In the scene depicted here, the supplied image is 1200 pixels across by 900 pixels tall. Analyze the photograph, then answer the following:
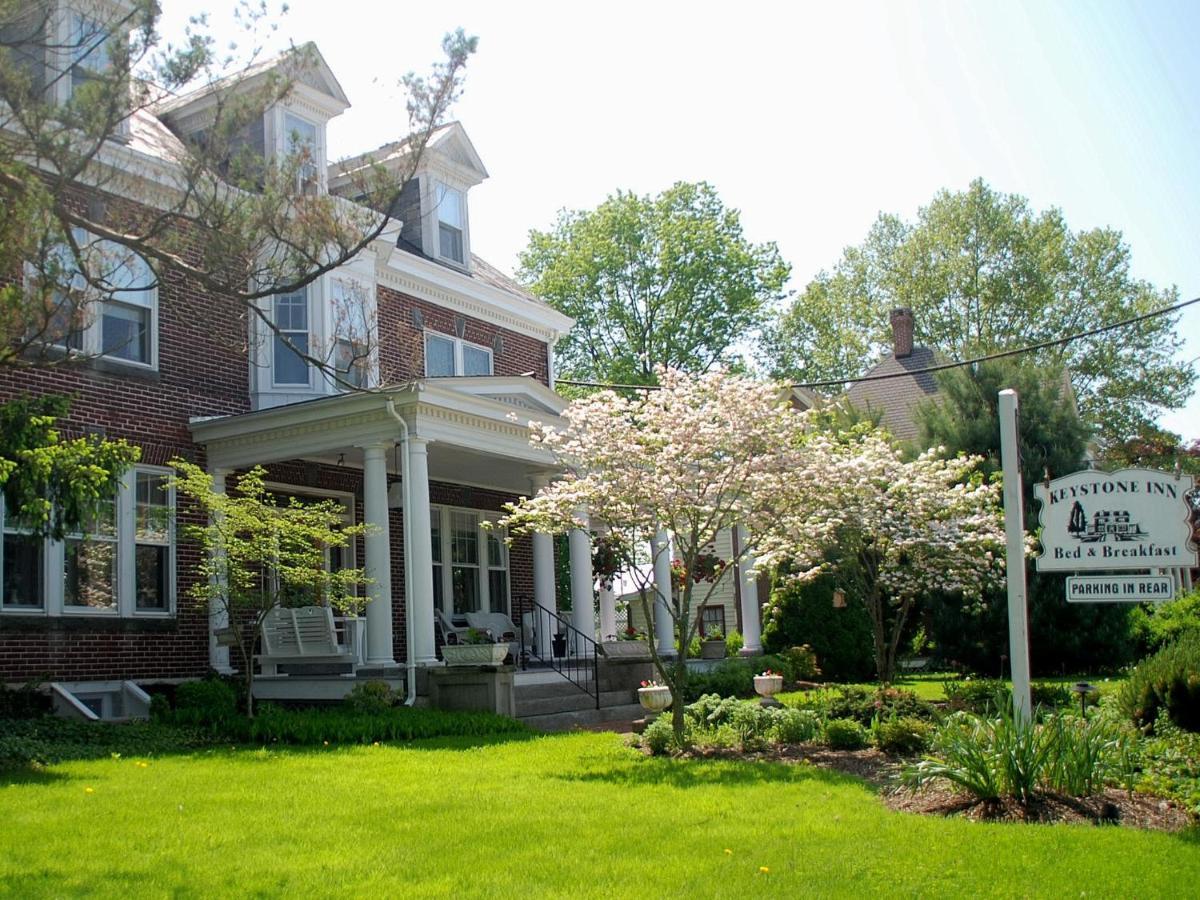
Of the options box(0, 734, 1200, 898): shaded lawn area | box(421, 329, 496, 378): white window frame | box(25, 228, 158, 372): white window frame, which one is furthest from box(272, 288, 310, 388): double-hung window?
box(0, 734, 1200, 898): shaded lawn area

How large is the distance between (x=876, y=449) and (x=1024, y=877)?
443 inches

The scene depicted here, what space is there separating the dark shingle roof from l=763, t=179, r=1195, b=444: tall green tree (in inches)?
190

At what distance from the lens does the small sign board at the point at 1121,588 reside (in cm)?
868

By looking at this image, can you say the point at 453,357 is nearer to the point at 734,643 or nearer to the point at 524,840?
the point at 524,840

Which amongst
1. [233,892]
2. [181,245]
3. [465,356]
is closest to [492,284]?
[465,356]

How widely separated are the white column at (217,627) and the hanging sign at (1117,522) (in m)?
10.4

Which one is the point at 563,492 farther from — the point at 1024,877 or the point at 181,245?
the point at 1024,877

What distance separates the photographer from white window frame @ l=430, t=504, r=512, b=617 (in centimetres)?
2000

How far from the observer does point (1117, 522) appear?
904 centimetres

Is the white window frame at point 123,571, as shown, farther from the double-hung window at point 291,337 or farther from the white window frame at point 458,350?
the white window frame at point 458,350

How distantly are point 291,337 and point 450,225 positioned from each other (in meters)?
4.62

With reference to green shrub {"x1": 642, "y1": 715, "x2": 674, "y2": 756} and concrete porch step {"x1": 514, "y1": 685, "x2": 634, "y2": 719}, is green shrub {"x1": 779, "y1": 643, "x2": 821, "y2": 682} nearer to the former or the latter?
concrete porch step {"x1": 514, "y1": 685, "x2": 634, "y2": 719}

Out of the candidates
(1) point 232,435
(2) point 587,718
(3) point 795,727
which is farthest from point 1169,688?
(1) point 232,435

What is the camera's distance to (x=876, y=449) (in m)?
17.1
